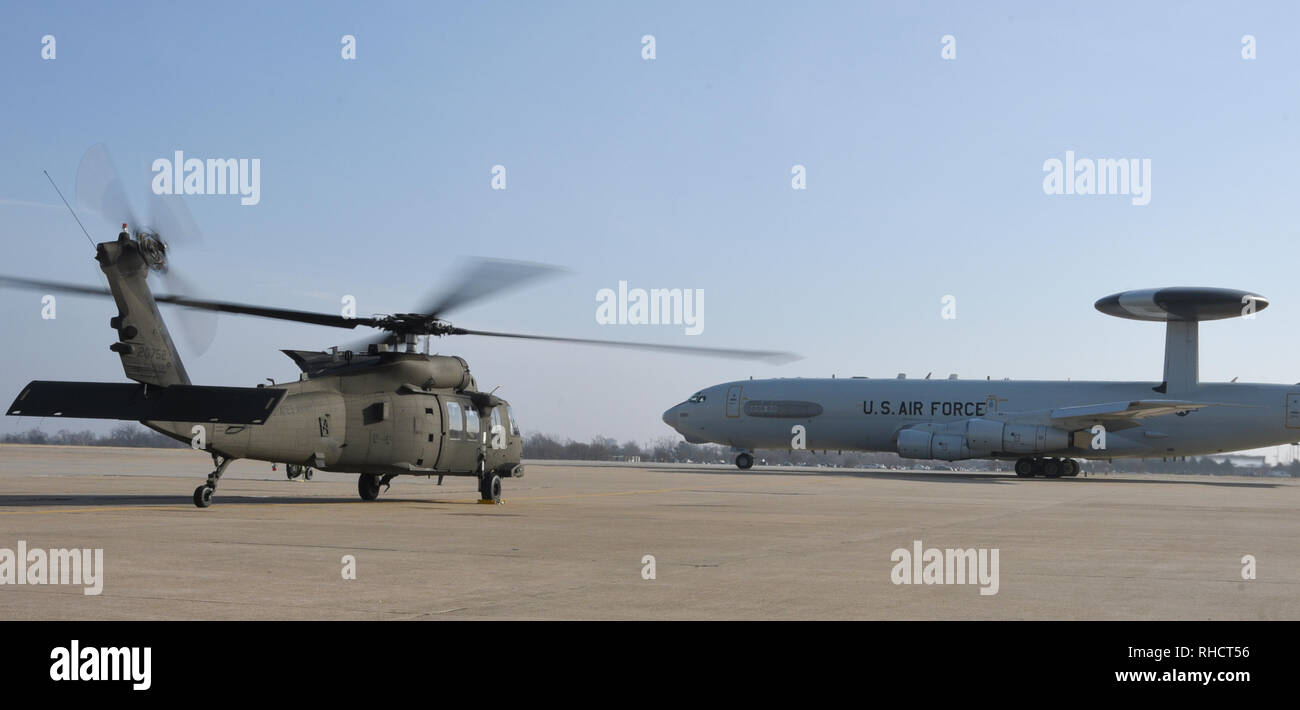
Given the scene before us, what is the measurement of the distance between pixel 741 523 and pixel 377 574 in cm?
858

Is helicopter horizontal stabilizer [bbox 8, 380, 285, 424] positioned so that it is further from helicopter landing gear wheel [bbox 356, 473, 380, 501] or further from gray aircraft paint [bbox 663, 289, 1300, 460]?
gray aircraft paint [bbox 663, 289, 1300, 460]

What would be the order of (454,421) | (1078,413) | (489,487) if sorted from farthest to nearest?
(1078,413) < (489,487) < (454,421)

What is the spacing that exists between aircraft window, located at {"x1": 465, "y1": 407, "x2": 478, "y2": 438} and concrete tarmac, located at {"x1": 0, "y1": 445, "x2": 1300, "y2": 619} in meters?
1.36

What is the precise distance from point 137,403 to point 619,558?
26.7 feet

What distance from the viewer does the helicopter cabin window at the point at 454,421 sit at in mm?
20891

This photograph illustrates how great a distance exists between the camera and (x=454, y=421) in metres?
21.1

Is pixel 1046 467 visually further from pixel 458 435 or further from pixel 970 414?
pixel 458 435

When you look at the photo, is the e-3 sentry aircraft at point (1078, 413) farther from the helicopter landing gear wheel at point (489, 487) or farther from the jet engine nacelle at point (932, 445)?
the helicopter landing gear wheel at point (489, 487)

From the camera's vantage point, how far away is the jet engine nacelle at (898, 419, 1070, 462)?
46.2m

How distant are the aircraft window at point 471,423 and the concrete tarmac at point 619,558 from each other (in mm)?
1362

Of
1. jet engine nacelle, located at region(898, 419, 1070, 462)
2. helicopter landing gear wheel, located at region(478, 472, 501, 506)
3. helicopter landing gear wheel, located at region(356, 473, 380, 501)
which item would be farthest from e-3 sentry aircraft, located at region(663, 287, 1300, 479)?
helicopter landing gear wheel, located at region(356, 473, 380, 501)

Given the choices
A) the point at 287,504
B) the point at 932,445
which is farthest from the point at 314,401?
the point at 932,445

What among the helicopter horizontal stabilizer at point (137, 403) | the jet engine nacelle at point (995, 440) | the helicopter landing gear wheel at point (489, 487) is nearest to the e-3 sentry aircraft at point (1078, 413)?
→ the jet engine nacelle at point (995, 440)
